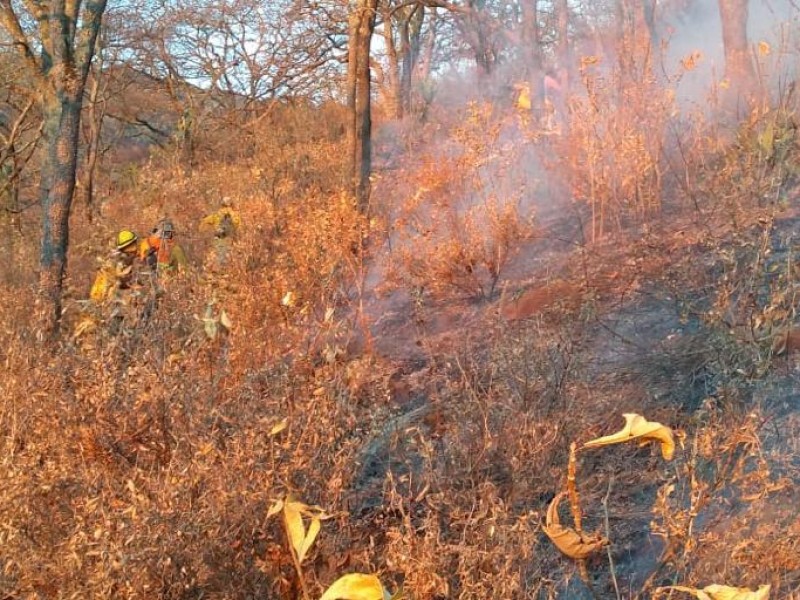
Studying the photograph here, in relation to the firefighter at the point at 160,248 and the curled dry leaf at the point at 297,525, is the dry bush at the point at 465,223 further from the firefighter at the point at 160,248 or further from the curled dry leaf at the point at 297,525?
the curled dry leaf at the point at 297,525

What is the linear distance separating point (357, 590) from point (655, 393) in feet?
7.10

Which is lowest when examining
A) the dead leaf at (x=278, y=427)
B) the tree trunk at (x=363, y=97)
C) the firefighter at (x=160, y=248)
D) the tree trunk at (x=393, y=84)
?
the dead leaf at (x=278, y=427)

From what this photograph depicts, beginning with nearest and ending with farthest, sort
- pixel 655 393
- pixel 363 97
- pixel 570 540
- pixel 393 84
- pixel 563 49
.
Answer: pixel 570 540
pixel 655 393
pixel 363 97
pixel 563 49
pixel 393 84

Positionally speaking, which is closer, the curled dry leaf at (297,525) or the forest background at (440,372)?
the curled dry leaf at (297,525)

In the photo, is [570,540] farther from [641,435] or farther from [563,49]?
[563,49]

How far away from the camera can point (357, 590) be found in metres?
1.73

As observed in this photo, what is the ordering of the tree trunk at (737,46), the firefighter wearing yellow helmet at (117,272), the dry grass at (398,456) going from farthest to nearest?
the tree trunk at (737,46) → the firefighter wearing yellow helmet at (117,272) → the dry grass at (398,456)

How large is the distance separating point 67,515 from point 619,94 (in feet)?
16.2

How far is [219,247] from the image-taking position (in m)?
6.65

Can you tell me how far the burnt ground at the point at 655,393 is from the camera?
7.46ft

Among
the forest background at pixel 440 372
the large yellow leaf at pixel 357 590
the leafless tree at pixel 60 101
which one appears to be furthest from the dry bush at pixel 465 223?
the large yellow leaf at pixel 357 590

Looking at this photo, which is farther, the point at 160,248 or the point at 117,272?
the point at 160,248

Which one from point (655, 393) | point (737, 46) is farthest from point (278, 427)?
point (737, 46)

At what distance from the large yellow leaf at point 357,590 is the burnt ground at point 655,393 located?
A: 28.6 inches
